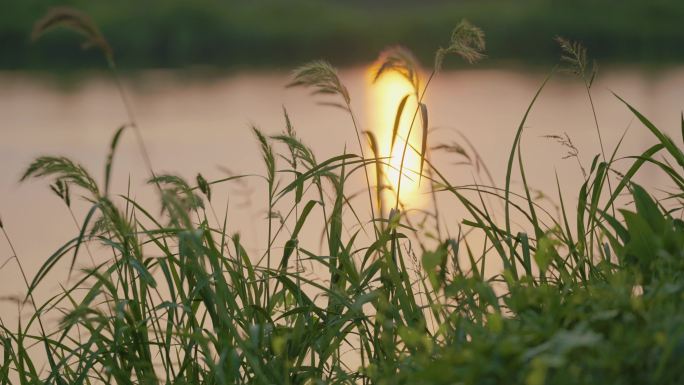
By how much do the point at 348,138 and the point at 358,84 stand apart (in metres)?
3.31

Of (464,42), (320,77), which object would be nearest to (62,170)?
(320,77)

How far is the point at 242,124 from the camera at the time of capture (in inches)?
356

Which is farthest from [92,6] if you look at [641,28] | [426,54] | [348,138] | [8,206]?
[8,206]

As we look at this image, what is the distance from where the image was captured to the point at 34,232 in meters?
5.10

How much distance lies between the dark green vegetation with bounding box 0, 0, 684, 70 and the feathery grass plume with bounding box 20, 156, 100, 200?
1225 centimetres

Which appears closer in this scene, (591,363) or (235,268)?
(591,363)

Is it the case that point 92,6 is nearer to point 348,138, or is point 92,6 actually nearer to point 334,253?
point 348,138

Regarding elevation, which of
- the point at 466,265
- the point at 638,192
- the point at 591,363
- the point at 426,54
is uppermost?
the point at 426,54

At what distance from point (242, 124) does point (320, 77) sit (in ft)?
23.4

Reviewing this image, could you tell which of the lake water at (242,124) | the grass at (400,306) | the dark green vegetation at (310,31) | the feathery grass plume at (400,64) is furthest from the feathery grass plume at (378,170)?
the dark green vegetation at (310,31)

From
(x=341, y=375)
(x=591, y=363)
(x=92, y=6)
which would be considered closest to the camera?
(x=591, y=363)

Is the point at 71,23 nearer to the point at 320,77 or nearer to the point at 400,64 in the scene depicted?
the point at 320,77

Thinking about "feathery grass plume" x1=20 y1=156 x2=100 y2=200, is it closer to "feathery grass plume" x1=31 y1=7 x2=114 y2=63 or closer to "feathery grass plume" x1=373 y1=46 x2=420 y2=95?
"feathery grass plume" x1=31 y1=7 x2=114 y2=63

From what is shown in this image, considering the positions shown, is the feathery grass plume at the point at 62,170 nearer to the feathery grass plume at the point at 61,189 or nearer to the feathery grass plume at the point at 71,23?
the feathery grass plume at the point at 61,189
